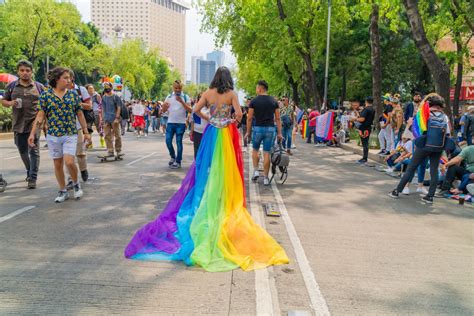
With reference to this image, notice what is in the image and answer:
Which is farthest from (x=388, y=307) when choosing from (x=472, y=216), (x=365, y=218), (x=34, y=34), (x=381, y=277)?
(x=34, y=34)

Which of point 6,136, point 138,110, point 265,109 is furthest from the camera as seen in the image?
point 138,110

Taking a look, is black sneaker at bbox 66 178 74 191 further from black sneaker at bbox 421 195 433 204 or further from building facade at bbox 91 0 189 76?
building facade at bbox 91 0 189 76

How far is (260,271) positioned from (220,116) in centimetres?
240

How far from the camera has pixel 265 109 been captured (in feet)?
28.1

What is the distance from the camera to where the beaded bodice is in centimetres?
574

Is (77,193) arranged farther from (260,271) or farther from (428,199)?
(428,199)

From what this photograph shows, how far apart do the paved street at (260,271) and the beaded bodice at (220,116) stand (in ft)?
4.56

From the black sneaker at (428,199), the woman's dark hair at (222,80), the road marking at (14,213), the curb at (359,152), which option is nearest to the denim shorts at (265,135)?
the woman's dark hair at (222,80)

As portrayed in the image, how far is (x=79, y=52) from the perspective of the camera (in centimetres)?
4384

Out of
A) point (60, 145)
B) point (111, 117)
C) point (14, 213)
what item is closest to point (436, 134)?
point (60, 145)

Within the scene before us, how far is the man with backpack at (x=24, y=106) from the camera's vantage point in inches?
295

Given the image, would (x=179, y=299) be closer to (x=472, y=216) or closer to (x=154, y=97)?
(x=472, y=216)

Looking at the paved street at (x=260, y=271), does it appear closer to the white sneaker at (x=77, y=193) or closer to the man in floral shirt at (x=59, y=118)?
the white sneaker at (x=77, y=193)

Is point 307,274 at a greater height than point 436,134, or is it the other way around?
point 436,134
